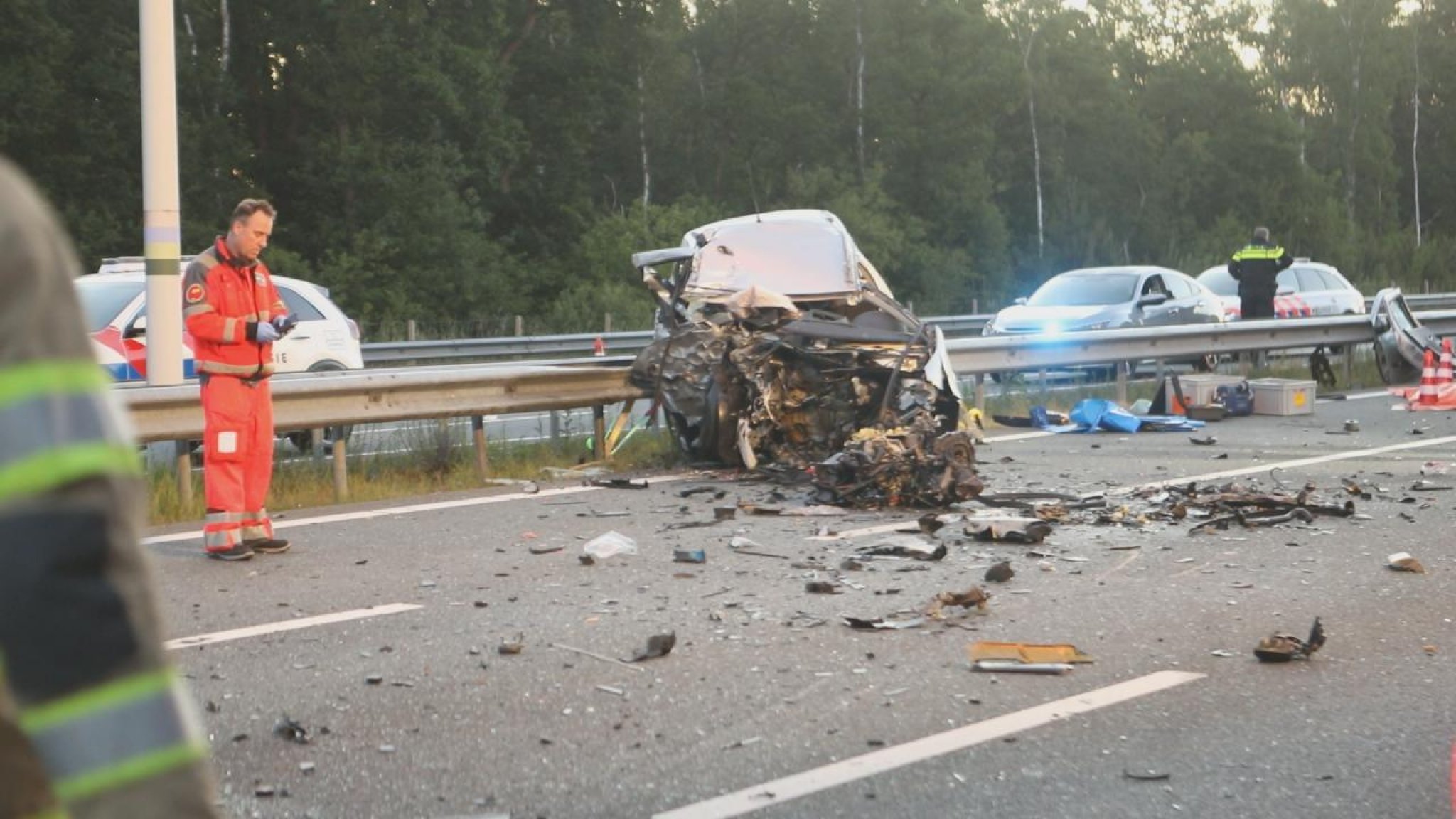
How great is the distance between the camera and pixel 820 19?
2395 inches

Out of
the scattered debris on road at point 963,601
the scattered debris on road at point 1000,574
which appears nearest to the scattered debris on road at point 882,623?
the scattered debris on road at point 963,601

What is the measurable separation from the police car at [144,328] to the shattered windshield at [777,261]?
3322 mm

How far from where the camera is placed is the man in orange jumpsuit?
8.66m

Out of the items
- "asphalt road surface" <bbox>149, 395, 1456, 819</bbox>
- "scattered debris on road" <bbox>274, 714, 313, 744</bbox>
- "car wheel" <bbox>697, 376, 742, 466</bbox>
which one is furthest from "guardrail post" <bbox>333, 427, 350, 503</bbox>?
"scattered debris on road" <bbox>274, 714, 313, 744</bbox>

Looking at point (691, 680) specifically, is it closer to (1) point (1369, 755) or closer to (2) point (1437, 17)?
(1) point (1369, 755)

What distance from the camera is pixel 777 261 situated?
44.6ft

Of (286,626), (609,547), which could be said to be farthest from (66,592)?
(609,547)

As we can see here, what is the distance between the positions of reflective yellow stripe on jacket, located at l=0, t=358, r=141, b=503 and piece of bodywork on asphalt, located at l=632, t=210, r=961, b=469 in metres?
9.79

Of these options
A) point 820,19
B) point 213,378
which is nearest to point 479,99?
point 820,19

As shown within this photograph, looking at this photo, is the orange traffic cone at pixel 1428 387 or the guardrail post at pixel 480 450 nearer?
the guardrail post at pixel 480 450

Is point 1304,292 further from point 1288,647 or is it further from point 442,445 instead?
point 1288,647

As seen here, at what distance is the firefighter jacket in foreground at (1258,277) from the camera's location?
78.1 ft

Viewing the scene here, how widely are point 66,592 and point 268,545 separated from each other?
25.6 feet

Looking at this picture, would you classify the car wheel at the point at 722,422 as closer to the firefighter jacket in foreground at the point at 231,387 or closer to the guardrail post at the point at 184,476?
the guardrail post at the point at 184,476
